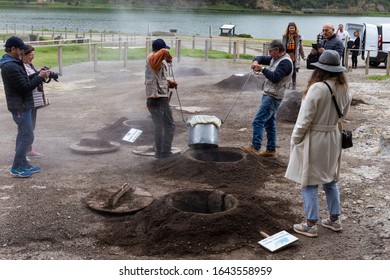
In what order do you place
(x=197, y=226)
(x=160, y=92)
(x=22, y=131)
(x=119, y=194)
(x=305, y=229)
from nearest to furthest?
(x=197, y=226), (x=305, y=229), (x=119, y=194), (x=22, y=131), (x=160, y=92)

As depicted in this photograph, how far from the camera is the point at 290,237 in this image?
4.90 m

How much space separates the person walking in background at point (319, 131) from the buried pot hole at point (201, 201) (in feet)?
3.33

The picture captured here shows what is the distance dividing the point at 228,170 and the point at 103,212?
1.86m

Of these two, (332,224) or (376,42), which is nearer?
(332,224)

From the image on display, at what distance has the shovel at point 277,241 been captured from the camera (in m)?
4.73

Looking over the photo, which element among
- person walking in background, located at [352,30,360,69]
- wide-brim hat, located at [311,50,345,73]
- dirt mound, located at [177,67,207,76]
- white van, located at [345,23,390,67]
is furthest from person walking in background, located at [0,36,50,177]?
white van, located at [345,23,390,67]

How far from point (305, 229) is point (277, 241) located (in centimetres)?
40

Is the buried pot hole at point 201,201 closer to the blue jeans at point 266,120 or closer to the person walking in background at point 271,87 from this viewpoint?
the person walking in background at point 271,87

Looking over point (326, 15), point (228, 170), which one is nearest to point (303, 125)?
point (228, 170)

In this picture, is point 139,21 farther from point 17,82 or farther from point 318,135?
point 318,135

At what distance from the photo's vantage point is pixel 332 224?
5215mm

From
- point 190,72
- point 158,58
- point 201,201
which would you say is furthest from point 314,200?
point 190,72

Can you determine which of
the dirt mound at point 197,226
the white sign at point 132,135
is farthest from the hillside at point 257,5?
the dirt mound at point 197,226

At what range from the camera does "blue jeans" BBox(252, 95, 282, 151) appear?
736 cm
